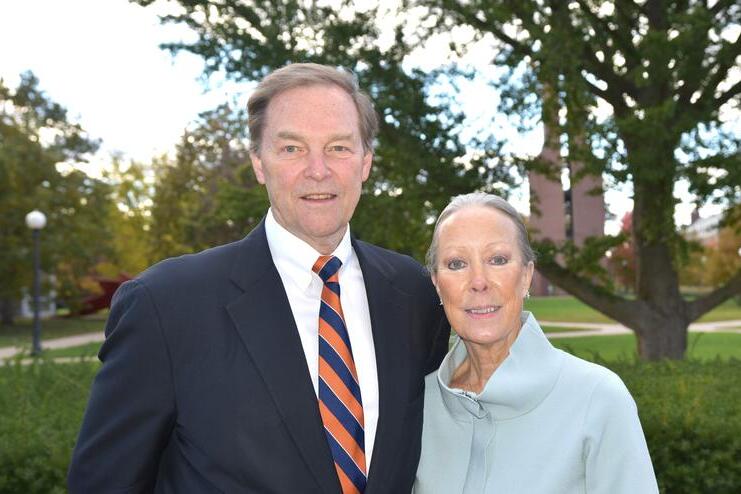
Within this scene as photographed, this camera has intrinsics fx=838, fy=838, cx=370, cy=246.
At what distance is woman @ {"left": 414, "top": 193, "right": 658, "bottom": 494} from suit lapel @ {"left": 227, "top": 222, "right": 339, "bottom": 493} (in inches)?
19.2

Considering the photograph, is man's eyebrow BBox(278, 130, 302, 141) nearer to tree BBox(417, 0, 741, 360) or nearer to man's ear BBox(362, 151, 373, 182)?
man's ear BBox(362, 151, 373, 182)

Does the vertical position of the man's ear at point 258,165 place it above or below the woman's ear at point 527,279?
above

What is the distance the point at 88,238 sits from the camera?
3903 centimetres

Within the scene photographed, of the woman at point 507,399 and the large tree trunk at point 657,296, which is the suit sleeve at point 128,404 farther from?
the large tree trunk at point 657,296

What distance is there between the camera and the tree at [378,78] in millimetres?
11703

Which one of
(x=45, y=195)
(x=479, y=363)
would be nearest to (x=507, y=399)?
(x=479, y=363)

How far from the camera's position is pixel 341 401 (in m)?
2.59

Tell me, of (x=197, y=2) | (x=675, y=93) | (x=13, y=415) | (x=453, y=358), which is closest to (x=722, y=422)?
(x=453, y=358)

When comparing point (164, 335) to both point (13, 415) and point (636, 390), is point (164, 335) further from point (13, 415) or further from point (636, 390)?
point (636, 390)

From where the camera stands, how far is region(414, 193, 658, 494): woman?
2486 millimetres

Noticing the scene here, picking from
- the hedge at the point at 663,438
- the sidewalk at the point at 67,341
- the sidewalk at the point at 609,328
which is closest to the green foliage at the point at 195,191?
the sidewalk at the point at 67,341

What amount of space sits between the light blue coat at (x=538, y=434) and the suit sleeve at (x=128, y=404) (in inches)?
35.5

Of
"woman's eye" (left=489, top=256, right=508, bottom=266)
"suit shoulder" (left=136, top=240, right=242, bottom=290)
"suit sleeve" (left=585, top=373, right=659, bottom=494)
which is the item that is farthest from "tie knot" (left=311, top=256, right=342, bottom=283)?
"suit sleeve" (left=585, top=373, right=659, bottom=494)

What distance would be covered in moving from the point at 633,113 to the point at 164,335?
915cm
